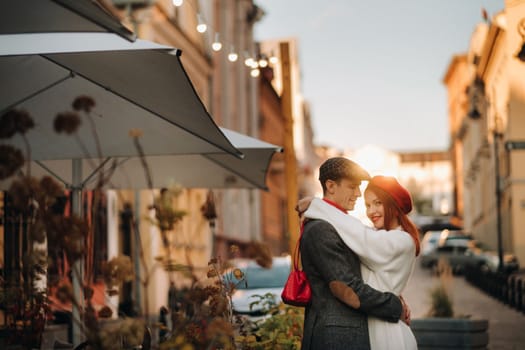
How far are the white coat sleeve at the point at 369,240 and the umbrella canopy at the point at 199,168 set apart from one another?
6.27 m

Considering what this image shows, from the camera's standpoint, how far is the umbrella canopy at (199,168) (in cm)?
1114

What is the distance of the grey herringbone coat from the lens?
4691 mm

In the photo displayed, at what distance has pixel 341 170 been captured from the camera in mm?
4844

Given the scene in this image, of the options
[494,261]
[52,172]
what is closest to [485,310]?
[52,172]

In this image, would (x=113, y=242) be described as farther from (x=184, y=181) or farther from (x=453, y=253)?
(x=453, y=253)

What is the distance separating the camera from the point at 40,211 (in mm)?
4582

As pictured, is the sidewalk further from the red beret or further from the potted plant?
the red beret

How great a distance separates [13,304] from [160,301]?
21.2m

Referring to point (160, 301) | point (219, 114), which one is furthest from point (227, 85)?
point (160, 301)

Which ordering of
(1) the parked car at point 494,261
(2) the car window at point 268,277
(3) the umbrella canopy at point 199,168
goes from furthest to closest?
(1) the parked car at point 494,261 → (2) the car window at point 268,277 → (3) the umbrella canopy at point 199,168

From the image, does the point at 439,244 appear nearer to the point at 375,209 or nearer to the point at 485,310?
the point at 485,310

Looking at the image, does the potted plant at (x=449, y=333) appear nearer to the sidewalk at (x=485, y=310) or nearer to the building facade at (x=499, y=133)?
the sidewalk at (x=485, y=310)

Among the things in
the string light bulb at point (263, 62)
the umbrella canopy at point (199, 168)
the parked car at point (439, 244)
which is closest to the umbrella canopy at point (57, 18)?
the umbrella canopy at point (199, 168)

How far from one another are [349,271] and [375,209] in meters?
0.45
